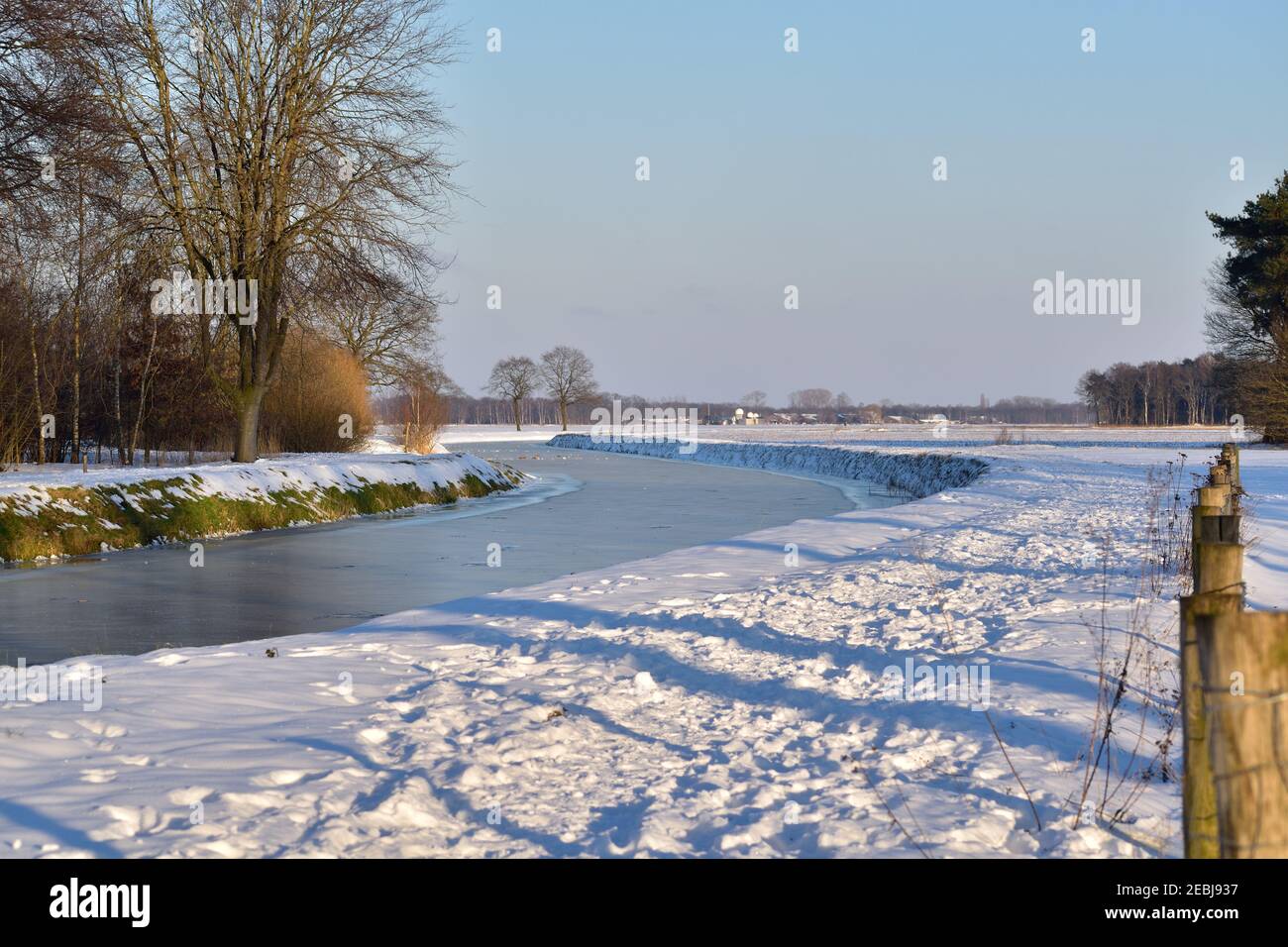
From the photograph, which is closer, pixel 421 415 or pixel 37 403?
pixel 37 403

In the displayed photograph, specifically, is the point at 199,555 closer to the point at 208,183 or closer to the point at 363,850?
the point at 208,183

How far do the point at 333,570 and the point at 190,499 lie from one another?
20.4ft

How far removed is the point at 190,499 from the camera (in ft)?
63.7

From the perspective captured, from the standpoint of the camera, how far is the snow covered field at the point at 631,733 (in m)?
4.46

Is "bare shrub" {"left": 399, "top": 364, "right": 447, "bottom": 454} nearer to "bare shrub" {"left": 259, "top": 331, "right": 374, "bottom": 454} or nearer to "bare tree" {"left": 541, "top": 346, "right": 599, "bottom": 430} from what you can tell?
"bare shrub" {"left": 259, "top": 331, "right": 374, "bottom": 454}

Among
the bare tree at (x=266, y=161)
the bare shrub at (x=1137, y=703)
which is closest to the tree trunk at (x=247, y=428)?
the bare tree at (x=266, y=161)

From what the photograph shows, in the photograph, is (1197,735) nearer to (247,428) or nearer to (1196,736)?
(1196,736)

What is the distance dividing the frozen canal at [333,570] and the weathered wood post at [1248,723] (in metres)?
8.31

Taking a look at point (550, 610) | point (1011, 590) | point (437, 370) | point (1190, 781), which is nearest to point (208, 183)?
point (550, 610)

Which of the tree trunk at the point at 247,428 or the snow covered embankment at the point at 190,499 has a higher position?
the tree trunk at the point at 247,428

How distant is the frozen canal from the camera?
10203mm

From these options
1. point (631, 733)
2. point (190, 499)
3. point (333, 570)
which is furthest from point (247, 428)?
point (631, 733)

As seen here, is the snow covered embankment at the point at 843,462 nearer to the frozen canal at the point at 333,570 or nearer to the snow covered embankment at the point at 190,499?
the frozen canal at the point at 333,570

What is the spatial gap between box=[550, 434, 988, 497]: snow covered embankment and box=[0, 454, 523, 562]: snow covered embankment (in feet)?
47.0
